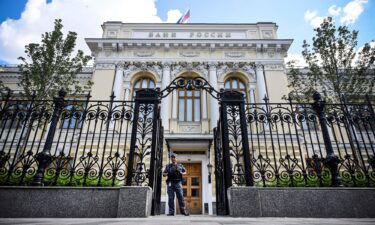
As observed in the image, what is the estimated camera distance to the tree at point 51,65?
10.6 metres

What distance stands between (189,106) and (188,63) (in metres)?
A: 3.52

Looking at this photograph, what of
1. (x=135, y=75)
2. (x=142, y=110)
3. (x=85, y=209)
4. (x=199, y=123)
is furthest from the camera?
(x=135, y=75)

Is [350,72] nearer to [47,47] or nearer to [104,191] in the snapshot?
[104,191]

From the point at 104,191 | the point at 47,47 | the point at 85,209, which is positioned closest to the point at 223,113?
the point at 104,191

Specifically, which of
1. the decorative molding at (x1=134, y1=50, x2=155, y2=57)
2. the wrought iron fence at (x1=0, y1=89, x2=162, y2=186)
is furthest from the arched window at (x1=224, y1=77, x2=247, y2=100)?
the wrought iron fence at (x1=0, y1=89, x2=162, y2=186)

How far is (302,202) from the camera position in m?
3.98

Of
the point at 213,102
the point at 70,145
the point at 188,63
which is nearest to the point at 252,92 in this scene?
the point at 213,102

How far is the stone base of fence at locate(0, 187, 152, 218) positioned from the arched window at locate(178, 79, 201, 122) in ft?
37.5

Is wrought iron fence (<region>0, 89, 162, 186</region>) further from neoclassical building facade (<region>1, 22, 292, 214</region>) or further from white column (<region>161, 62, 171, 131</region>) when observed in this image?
neoclassical building facade (<region>1, 22, 292, 214</region>)

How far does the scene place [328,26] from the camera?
36.6 ft

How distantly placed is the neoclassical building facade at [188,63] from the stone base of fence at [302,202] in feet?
34.7

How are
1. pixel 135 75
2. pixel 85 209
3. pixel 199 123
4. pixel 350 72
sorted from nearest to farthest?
1. pixel 85 209
2. pixel 350 72
3. pixel 199 123
4. pixel 135 75

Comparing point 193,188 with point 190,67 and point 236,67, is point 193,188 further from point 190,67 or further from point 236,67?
point 236,67

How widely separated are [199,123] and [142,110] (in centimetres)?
1017
